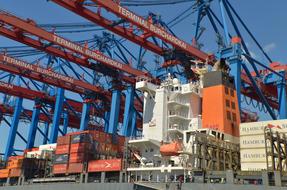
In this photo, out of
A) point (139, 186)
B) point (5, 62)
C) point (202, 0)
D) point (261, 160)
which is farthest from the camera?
point (202, 0)

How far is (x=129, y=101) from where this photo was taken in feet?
115

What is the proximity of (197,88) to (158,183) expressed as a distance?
9217mm

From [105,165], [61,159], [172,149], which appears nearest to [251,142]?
[172,149]

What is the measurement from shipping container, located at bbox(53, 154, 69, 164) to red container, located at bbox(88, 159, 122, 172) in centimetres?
300

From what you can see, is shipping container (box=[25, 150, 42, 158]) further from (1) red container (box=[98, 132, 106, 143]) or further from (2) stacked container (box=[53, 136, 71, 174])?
(1) red container (box=[98, 132, 106, 143])

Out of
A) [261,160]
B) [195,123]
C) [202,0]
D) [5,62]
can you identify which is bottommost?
[261,160]

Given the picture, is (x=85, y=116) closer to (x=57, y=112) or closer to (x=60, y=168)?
(x=57, y=112)

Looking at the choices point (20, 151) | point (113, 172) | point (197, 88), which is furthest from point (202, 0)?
point (20, 151)

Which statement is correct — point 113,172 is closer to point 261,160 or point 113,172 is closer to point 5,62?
point 261,160

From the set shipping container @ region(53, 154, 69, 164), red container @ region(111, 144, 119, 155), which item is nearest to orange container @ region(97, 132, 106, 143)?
red container @ region(111, 144, 119, 155)

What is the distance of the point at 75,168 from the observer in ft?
87.2

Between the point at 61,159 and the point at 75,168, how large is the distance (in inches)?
96.9

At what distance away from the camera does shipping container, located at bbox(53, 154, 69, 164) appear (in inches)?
1100

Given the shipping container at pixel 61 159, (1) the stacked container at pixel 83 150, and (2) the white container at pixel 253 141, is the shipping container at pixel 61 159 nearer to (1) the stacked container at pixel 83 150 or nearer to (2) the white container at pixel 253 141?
(1) the stacked container at pixel 83 150
